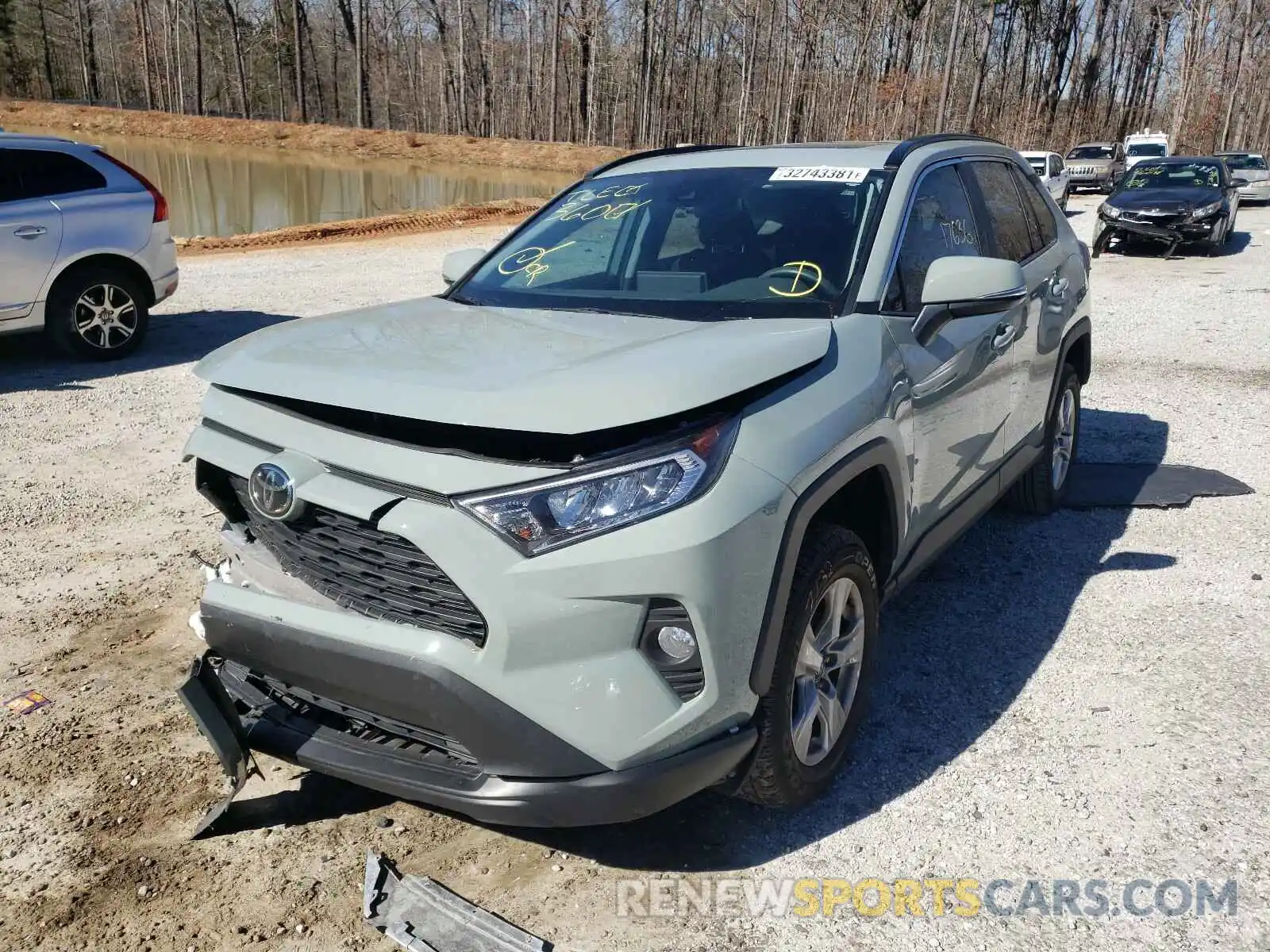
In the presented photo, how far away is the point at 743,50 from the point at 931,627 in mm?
57398

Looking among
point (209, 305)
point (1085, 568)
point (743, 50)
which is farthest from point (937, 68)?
point (1085, 568)

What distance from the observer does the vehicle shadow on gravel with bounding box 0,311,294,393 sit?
8.30 metres

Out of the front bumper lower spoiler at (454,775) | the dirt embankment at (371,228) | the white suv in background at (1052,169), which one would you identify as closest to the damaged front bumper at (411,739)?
the front bumper lower spoiler at (454,775)

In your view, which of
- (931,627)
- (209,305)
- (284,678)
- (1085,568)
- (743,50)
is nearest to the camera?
(284,678)

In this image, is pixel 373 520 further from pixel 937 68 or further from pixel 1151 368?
pixel 937 68

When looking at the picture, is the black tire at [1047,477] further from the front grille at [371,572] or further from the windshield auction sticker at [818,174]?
the front grille at [371,572]

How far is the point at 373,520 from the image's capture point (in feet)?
7.89

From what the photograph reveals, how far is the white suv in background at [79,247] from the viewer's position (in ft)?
27.3

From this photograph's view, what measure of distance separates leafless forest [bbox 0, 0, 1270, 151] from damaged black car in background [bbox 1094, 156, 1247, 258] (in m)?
26.7

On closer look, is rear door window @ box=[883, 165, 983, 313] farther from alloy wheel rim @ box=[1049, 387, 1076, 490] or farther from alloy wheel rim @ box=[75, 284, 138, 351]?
alloy wheel rim @ box=[75, 284, 138, 351]

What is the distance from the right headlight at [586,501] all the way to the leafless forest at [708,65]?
45333mm

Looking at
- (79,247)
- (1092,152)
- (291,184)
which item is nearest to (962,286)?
(79,247)

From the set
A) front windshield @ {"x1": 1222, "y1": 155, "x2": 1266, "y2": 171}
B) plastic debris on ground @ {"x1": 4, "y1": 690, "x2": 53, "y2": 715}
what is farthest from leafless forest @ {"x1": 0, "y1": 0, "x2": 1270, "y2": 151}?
plastic debris on ground @ {"x1": 4, "y1": 690, "x2": 53, "y2": 715}

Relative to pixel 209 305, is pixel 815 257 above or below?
above
